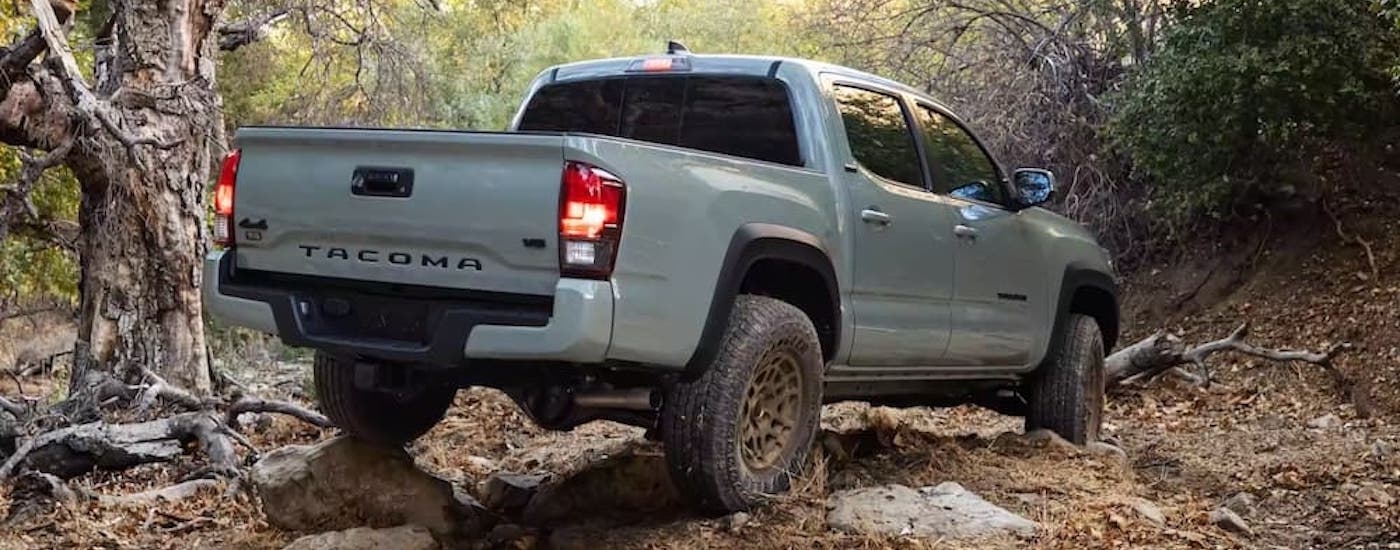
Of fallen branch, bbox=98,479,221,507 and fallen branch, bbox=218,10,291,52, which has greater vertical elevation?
fallen branch, bbox=218,10,291,52

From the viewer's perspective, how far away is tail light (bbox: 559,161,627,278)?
13.6 ft

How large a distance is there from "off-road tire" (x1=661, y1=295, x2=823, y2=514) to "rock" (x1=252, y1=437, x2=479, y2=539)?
3.30 feet

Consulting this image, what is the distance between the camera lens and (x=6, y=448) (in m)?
6.64

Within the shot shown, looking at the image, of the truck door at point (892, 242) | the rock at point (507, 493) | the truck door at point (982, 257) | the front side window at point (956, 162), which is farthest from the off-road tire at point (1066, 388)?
the rock at point (507, 493)

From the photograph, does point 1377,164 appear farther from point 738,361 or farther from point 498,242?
point 498,242

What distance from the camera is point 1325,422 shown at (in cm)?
878

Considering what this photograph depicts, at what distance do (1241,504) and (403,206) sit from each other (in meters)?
3.90

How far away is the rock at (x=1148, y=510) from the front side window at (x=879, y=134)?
169 cm

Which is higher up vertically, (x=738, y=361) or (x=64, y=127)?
(x=64, y=127)

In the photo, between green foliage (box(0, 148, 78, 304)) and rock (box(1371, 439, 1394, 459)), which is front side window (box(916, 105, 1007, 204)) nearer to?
rock (box(1371, 439, 1394, 459))

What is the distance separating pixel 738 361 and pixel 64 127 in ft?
19.7

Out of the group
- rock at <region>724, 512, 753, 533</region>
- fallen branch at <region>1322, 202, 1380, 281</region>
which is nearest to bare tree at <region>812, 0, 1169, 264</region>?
fallen branch at <region>1322, 202, 1380, 281</region>

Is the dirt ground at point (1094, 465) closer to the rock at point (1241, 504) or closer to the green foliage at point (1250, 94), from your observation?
the rock at point (1241, 504)

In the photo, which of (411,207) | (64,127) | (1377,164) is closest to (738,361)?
(411,207)
